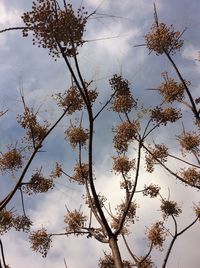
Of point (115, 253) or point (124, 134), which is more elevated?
point (124, 134)

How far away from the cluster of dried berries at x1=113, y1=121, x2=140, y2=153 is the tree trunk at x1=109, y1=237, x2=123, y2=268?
12.1ft

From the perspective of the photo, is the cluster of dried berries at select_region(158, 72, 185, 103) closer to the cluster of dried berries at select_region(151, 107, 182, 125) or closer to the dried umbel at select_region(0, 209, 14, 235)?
the cluster of dried berries at select_region(151, 107, 182, 125)

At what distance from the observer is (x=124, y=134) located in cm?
1305

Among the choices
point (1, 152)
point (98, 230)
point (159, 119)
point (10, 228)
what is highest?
point (1, 152)

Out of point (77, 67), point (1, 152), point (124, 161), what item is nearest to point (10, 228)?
point (1, 152)

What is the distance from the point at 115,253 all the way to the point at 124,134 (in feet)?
13.8

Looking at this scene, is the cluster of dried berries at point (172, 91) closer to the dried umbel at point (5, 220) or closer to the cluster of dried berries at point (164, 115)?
the cluster of dried berries at point (164, 115)

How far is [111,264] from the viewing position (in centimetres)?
1494

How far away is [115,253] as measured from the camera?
10312 mm

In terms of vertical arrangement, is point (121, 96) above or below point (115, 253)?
above

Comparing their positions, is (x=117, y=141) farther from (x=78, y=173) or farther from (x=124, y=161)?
(x=78, y=173)

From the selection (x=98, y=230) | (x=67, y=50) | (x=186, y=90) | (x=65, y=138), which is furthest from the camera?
(x=65, y=138)

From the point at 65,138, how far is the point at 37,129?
1.85 metres

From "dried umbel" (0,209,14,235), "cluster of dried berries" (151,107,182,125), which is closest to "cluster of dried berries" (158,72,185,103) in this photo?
"cluster of dried berries" (151,107,182,125)
